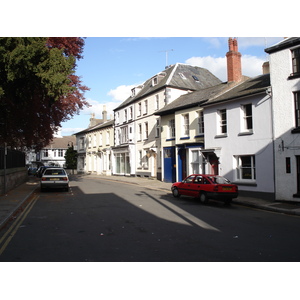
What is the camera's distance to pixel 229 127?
20.0 metres

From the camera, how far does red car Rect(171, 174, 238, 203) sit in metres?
15.0

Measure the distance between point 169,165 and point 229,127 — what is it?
9.12m

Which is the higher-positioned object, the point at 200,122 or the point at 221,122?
the point at 200,122

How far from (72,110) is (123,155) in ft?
50.2

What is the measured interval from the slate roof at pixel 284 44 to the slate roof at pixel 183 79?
48.9 feet

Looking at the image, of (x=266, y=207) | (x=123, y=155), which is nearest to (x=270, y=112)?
(x=266, y=207)

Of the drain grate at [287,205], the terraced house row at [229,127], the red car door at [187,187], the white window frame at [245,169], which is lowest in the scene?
the drain grate at [287,205]

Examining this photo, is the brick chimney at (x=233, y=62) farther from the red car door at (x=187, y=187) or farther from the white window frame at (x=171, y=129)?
the red car door at (x=187, y=187)

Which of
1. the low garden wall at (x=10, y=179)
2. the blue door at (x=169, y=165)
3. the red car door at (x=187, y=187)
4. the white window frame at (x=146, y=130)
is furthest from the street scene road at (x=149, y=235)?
the white window frame at (x=146, y=130)

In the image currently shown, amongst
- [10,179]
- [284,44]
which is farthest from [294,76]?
[10,179]

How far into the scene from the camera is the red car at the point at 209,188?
590 inches

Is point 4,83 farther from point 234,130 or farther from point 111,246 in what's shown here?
point 234,130

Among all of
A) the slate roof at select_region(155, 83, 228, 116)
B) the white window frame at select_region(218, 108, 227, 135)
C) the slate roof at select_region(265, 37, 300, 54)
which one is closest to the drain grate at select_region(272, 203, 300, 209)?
the white window frame at select_region(218, 108, 227, 135)

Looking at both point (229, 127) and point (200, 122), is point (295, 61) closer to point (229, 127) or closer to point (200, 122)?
point (229, 127)
